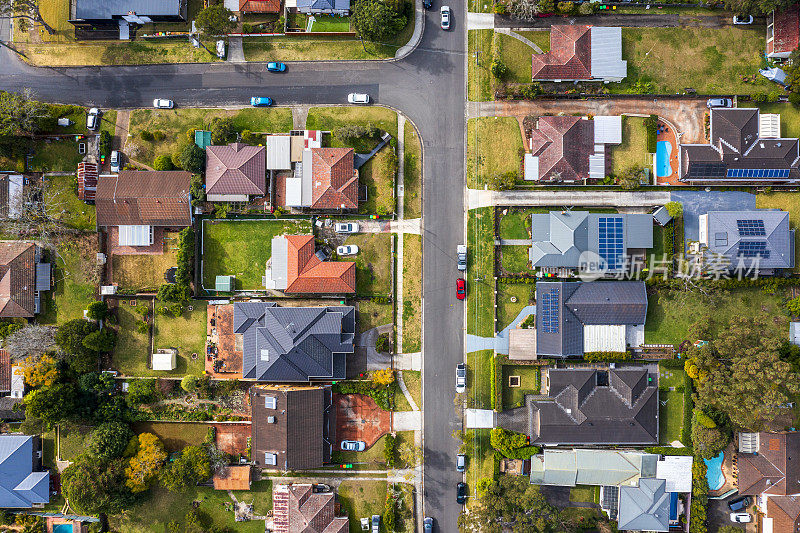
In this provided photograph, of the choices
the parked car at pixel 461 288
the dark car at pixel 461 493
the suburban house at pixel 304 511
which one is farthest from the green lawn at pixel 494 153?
the suburban house at pixel 304 511

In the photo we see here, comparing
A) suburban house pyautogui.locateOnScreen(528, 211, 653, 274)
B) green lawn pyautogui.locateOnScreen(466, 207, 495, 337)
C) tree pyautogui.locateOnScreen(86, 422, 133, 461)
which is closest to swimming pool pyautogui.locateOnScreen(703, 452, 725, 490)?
suburban house pyautogui.locateOnScreen(528, 211, 653, 274)

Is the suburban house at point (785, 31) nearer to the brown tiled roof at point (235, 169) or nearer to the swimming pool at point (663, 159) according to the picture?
the swimming pool at point (663, 159)

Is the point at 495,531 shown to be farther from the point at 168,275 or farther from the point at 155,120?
the point at 155,120

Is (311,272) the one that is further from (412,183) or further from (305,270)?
(412,183)

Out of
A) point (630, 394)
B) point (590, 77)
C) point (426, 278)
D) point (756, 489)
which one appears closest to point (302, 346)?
point (426, 278)

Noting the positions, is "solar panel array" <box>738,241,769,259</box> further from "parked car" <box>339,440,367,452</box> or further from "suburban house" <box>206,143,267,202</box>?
"suburban house" <box>206,143,267,202</box>
